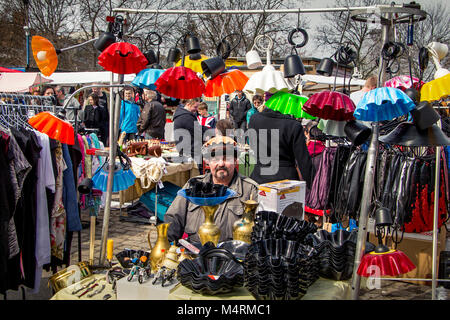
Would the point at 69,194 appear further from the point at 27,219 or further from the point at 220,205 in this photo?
the point at 220,205

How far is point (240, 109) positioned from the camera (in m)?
12.5

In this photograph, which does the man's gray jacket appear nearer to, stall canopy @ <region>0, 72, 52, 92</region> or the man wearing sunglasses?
the man wearing sunglasses

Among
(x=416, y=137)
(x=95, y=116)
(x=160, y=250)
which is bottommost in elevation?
(x=160, y=250)

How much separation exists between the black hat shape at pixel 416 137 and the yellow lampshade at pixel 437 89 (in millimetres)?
211

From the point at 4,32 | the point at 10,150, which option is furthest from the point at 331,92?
the point at 4,32

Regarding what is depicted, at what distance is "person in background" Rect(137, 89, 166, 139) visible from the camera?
26.2 ft

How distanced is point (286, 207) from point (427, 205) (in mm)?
1468

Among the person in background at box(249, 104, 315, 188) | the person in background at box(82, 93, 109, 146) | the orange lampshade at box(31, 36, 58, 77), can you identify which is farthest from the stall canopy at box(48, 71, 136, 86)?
the orange lampshade at box(31, 36, 58, 77)

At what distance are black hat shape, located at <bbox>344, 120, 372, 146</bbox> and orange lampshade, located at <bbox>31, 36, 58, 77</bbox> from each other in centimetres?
215

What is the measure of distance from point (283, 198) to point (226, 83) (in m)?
1.07

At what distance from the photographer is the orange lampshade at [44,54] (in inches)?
109

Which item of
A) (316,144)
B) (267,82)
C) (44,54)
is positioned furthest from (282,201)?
(316,144)

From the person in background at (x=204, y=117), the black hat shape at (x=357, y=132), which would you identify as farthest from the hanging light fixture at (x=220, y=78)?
the person in background at (x=204, y=117)

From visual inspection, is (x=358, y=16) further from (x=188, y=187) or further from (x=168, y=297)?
(x=168, y=297)
